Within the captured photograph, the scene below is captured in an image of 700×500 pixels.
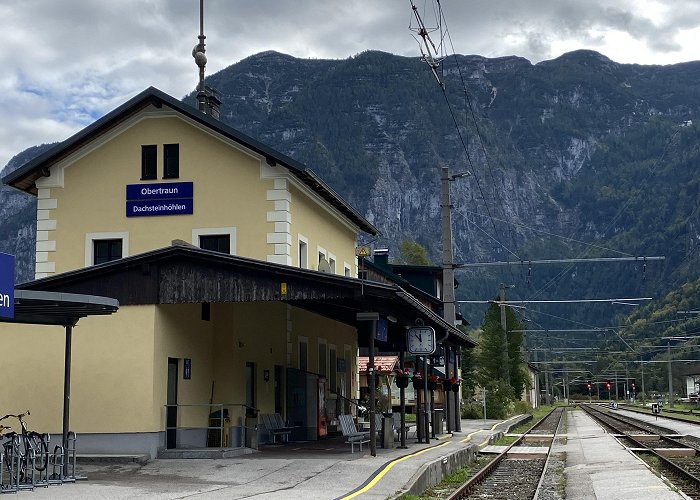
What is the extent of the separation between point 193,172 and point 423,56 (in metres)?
8.67

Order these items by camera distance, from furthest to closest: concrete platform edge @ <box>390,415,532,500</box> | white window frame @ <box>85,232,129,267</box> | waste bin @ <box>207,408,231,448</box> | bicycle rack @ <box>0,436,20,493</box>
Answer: white window frame @ <box>85,232,129,267</box>
waste bin @ <box>207,408,231,448</box>
concrete platform edge @ <box>390,415,532,500</box>
bicycle rack @ <box>0,436,20,493</box>

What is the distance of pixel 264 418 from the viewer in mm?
23906

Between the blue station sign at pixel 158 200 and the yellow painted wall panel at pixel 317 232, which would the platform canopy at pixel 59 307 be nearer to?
the blue station sign at pixel 158 200

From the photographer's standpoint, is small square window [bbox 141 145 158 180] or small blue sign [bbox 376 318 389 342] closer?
small blue sign [bbox 376 318 389 342]

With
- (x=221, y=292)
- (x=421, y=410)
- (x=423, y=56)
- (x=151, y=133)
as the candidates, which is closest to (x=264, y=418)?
(x=421, y=410)

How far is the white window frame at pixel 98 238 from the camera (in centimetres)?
2539

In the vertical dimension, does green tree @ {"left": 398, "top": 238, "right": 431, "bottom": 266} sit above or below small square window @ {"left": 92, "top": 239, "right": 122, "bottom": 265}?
above

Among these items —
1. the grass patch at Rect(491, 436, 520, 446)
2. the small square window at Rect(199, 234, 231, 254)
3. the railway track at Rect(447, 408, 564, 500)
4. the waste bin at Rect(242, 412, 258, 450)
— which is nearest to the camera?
the railway track at Rect(447, 408, 564, 500)

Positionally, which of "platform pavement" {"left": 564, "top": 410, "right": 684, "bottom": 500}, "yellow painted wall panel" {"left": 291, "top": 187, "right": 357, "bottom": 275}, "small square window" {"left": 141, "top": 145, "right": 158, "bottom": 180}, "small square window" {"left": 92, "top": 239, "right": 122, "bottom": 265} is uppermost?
"small square window" {"left": 141, "top": 145, "right": 158, "bottom": 180}

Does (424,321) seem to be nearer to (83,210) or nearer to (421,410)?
(421,410)

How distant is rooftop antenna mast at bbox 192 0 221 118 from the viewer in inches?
1184

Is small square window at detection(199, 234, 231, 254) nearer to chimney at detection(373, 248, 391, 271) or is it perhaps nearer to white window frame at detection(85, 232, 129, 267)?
white window frame at detection(85, 232, 129, 267)

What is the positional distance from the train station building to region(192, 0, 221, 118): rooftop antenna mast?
4.57 metres

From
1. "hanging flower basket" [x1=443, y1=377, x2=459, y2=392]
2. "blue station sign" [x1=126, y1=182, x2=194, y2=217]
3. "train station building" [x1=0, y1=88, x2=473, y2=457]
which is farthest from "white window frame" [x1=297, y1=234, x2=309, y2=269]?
"hanging flower basket" [x1=443, y1=377, x2=459, y2=392]
